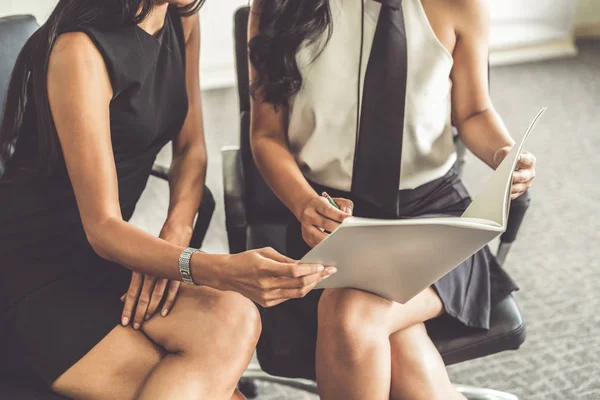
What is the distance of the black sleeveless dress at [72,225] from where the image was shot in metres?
1.07

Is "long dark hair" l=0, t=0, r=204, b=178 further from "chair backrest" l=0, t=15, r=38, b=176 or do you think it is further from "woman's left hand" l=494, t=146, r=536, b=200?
"woman's left hand" l=494, t=146, r=536, b=200


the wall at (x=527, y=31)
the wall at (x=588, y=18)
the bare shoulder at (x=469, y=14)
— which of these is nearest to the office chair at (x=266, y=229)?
the bare shoulder at (x=469, y=14)

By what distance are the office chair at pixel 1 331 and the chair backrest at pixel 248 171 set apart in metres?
0.13

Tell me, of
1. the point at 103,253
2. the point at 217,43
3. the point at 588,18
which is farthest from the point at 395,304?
the point at 588,18

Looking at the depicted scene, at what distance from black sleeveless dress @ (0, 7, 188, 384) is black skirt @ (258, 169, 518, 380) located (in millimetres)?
304

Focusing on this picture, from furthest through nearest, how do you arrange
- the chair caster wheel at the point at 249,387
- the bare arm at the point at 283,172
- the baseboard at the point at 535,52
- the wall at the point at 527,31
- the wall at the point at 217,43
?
the baseboard at the point at 535,52 → the wall at the point at 527,31 → the wall at the point at 217,43 → the chair caster wheel at the point at 249,387 → the bare arm at the point at 283,172

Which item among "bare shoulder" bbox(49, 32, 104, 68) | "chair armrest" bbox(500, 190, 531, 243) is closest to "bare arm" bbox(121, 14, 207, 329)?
"bare shoulder" bbox(49, 32, 104, 68)

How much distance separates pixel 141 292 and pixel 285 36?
0.59 meters

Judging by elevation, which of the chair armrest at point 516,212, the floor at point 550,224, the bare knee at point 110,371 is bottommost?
the floor at point 550,224

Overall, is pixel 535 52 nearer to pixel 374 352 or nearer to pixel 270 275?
pixel 374 352

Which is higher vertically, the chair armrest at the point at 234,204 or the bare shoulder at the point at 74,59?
the bare shoulder at the point at 74,59

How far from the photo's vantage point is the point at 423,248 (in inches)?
36.9

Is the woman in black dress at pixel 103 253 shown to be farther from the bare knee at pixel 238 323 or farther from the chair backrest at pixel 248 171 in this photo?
the chair backrest at pixel 248 171

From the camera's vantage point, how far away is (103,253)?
1104mm
